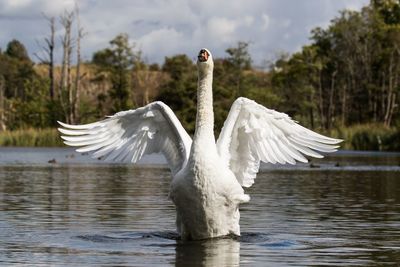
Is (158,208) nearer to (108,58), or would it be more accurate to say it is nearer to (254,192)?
(254,192)

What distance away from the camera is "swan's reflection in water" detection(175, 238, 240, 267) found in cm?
1343

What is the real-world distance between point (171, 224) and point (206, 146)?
385 centimetres

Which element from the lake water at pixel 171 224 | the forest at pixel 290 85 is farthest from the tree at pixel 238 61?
the lake water at pixel 171 224

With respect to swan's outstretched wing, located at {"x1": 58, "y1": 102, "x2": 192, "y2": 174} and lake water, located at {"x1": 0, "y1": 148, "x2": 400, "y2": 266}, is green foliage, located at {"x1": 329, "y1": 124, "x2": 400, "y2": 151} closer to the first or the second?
lake water, located at {"x1": 0, "y1": 148, "x2": 400, "y2": 266}

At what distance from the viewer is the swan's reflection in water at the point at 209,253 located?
1343 centimetres

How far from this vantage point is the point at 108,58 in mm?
84875

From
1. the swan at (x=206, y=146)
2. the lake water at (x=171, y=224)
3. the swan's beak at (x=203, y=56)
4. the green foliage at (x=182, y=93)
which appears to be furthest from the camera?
the green foliage at (x=182, y=93)

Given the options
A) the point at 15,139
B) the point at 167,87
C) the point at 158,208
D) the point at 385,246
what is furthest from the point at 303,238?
the point at 167,87

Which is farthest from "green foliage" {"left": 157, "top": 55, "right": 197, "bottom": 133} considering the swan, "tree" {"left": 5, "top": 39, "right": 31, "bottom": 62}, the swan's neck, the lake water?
"tree" {"left": 5, "top": 39, "right": 31, "bottom": 62}

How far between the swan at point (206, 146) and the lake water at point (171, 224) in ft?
1.50

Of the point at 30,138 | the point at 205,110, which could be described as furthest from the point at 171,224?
the point at 30,138

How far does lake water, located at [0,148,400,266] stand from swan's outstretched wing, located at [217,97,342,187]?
3.51 ft

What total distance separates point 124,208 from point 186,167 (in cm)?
A: 664

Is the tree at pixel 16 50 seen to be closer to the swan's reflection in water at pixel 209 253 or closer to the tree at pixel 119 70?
the tree at pixel 119 70
